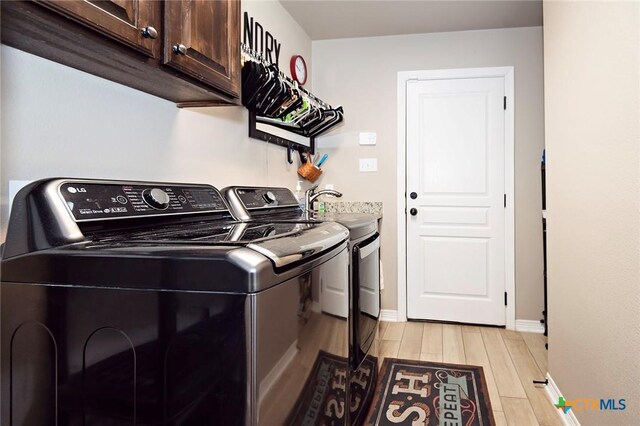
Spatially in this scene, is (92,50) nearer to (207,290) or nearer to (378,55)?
(207,290)

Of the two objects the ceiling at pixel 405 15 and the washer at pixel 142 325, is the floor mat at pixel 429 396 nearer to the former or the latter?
the washer at pixel 142 325

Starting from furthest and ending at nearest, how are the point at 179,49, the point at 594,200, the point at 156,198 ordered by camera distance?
the point at 594,200, the point at 156,198, the point at 179,49

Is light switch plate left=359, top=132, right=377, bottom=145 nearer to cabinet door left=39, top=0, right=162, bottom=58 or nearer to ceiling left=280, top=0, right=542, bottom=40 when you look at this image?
ceiling left=280, top=0, right=542, bottom=40

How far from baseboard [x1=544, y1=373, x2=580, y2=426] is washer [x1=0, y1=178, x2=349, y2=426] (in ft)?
4.93

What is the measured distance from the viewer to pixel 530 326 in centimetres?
319

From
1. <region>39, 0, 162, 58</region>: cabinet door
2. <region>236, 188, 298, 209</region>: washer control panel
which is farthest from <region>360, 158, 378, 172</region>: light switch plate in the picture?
<region>39, 0, 162, 58</region>: cabinet door

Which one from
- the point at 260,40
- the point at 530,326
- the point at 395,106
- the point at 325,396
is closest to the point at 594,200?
the point at 325,396

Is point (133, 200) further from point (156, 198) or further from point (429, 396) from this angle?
point (429, 396)

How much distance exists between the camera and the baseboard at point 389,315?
11.3 ft

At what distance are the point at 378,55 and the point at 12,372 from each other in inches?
131

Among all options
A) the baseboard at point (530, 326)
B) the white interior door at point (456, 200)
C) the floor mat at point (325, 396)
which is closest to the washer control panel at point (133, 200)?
the floor mat at point (325, 396)

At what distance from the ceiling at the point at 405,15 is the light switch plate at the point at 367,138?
0.83 m

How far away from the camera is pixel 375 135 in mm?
3473

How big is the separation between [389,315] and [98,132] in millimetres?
2802
